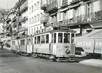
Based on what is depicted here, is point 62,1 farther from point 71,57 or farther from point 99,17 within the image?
point 71,57

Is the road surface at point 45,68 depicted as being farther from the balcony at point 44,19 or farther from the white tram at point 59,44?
the balcony at point 44,19

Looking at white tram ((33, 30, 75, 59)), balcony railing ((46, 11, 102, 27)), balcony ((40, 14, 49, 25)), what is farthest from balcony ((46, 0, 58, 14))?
white tram ((33, 30, 75, 59))

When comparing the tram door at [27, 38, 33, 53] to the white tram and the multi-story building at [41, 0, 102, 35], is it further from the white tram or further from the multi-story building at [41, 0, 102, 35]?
the white tram

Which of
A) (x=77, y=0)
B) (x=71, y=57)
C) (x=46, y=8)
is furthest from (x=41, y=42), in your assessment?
(x=46, y=8)

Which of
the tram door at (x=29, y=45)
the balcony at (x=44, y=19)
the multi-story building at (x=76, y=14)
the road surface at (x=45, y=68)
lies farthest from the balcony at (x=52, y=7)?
the road surface at (x=45, y=68)

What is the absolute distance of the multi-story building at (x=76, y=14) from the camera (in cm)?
3084

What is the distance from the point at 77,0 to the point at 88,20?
12.5 ft

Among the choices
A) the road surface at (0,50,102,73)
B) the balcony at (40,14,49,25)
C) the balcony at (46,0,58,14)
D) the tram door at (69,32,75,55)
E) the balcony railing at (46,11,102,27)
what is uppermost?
the balcony at (46,0,58,14)

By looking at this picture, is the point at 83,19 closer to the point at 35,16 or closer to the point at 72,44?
the point at 72,44

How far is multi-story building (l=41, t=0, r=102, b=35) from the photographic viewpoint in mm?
30844

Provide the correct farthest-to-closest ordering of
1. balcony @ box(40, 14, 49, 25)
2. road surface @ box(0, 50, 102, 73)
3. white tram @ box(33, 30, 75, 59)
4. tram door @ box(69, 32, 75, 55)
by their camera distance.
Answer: balcony @ box(40, 14, 49, 25)
tram door @ box(69, 32, 75, 55)
white tram @ box(33, 30, 75, 59)
road surface @ box(0, 50, 102, 73)

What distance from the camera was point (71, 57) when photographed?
25.7m

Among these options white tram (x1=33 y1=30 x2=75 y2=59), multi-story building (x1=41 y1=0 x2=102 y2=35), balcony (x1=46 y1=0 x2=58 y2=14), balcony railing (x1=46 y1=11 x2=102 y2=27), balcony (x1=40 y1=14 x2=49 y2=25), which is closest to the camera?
white tram (x1=33 y1=30 x2=75 y2=59)

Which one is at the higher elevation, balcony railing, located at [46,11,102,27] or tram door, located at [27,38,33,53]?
balcony railing, located at [46,11,102,27]
